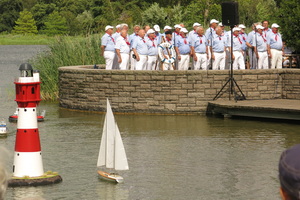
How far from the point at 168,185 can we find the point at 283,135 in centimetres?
530

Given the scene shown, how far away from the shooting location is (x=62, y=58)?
23.7m

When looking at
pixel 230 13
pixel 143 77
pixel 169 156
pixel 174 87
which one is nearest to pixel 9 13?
pixel 230 13

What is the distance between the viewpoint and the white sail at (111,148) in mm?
9922

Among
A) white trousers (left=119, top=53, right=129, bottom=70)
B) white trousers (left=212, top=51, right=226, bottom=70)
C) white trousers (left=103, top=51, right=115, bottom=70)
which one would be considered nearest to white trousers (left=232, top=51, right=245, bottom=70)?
white trousers (left=212, top=51, right=226, bottom=70)

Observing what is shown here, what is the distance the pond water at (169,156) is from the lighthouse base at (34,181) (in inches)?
2.8

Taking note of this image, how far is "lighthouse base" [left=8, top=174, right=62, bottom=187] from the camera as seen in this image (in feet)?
31.3

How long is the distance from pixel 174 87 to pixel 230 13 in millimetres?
2194

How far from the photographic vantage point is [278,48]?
70.2 feet

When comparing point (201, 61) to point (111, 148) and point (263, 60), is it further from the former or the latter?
point (111, 148)

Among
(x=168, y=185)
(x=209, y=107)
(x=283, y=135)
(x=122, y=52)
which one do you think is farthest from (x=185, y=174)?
(x=122, y=52)

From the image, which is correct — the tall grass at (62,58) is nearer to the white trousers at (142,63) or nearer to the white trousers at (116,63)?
the white trousers at (116,63)

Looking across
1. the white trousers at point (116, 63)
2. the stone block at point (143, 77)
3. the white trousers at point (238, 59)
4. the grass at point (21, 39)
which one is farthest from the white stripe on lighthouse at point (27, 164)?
the grass at point (21, 39)

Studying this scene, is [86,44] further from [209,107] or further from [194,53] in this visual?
[209,107]

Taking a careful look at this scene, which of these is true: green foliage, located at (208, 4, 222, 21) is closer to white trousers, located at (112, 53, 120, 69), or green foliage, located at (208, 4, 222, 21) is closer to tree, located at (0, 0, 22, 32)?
white trousers, located at (112, 53, 120, 69)
